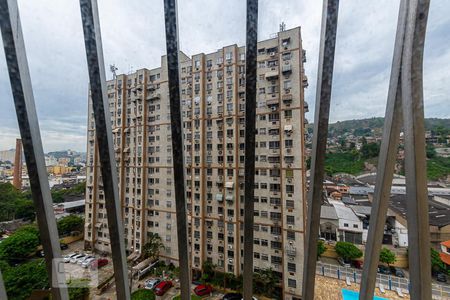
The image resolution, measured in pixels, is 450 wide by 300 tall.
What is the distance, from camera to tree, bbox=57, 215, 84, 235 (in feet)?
26.5

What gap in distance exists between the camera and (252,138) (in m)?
0.84

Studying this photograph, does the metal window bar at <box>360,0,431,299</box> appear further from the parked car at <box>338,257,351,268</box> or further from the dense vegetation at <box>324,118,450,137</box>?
the parked car at <box>338,257,351,268</box>

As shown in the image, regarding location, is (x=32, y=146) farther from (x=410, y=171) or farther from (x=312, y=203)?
(x=410, y=171)

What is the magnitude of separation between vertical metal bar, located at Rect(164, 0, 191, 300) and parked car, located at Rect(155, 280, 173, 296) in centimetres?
640

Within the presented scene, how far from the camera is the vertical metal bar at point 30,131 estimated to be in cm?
75

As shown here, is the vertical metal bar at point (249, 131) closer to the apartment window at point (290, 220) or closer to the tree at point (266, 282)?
the apartment window at point (290, 220)

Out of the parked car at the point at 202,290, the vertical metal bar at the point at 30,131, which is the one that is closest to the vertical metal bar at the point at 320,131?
the vertical metal bar at the point at 30,131

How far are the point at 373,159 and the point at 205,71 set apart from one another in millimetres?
7185

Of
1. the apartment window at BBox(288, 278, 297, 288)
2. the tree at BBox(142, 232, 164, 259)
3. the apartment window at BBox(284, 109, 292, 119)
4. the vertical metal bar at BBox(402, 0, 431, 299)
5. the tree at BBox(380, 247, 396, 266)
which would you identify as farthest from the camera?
the tree at BBox(142, 232, 164, 259)

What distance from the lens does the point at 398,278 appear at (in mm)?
5367

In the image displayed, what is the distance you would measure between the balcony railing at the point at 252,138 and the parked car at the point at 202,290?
623 cm

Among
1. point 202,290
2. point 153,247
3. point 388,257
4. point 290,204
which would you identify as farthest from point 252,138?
point 388,257

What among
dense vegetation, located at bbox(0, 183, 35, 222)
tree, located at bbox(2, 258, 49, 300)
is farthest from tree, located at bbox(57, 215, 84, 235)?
tree, located at bbox(2, 258, 49, 300)

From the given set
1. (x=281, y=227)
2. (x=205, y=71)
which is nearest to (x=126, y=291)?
(x=281, y=227)
